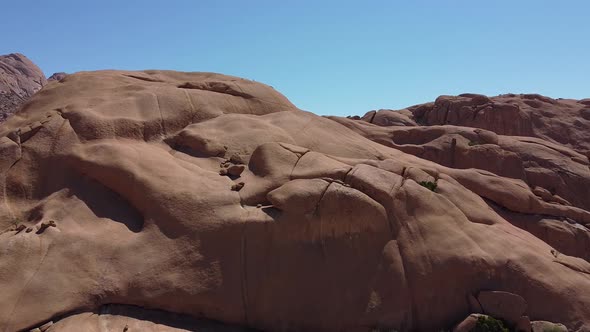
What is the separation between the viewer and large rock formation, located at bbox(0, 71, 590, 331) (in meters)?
12.5

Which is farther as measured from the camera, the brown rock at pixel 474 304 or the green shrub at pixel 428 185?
the green shrub at pixel 428 185

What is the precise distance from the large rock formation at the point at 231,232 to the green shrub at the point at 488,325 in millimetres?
534

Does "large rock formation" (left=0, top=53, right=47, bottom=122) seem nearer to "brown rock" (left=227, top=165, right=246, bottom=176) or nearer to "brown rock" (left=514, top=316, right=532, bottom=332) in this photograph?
"brown rock" (left=227, top=165, right=246, bottom=176)

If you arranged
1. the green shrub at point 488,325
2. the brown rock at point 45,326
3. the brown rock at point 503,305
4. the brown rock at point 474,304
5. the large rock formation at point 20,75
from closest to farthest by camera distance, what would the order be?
the brown rock at point 45,326
the green shrub at point 488,325
the brown rock at point 503,305
the brown rock at point 474,304
the large rock formation at point 20,75

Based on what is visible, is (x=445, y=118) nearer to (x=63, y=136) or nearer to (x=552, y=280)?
(x=552, y=280)

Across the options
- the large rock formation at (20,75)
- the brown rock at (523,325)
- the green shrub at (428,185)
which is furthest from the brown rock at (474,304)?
the large rock formation at (20,75)

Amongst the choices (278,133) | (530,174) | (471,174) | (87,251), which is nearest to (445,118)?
(530,174)

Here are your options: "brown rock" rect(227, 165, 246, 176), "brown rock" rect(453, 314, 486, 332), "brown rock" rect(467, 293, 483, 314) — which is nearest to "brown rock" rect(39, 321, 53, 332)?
"brown rock" rect(227, 165, 246, 176)

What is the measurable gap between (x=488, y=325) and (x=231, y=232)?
23.1ft

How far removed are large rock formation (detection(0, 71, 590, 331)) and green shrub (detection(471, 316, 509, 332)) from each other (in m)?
0.53

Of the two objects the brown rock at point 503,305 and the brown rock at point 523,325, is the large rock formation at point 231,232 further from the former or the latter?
the brown rock at point 523,325

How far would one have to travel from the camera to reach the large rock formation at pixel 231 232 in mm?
12539

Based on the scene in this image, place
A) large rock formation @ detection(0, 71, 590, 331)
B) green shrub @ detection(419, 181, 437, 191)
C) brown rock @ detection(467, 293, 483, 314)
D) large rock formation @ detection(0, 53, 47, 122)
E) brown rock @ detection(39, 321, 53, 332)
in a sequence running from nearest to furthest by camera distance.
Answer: brown rock @ detection(39, 321, 53, 332)
large rock formation @ detection(0, 71, 590, 331)
brown rock @ detection(467, 293, 483, 314)
green shrub @ detection(419, 181, 437, 191)
large rock formation @ detection(0, 53, 47, 122)

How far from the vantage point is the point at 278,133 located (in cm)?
1711
